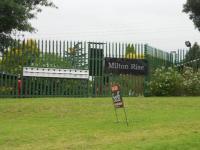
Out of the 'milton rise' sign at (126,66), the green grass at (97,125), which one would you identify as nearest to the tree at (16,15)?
the green grass at (97,125)

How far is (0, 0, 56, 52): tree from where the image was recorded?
17536 mm

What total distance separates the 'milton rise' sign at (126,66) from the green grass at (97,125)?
565cm

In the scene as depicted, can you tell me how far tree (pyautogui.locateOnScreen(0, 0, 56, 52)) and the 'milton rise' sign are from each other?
7563mm

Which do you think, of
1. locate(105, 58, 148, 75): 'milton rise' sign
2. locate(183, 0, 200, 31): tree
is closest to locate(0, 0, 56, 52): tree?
locate(105, 58, 148, 75): 'milton rise' sign

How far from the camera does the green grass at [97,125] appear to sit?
11.7 meters

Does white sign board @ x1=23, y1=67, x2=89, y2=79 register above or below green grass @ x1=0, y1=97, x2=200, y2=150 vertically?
above

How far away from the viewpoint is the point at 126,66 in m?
26.9

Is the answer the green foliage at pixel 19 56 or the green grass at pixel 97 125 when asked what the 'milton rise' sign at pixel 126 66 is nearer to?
the green foliage at pixel 19 56

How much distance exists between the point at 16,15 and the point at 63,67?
7625 mm

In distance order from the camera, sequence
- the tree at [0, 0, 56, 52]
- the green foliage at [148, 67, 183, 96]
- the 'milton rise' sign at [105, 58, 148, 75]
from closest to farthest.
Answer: the tree at [0, 0, 56, 52] < the 'milton rise' sign at [105, 58, 148, 75] < the green foliage at [148, 67, 183, 96]

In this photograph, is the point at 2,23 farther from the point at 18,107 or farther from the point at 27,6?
the point at 18,107

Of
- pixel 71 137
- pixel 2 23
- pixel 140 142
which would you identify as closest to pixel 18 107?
pixel 2 23

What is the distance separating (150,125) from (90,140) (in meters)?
2.73

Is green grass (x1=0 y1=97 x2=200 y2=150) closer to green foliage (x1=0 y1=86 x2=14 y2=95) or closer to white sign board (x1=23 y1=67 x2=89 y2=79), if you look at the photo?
green foliage (x1=0 y1=86 x2=14 y2=95)
